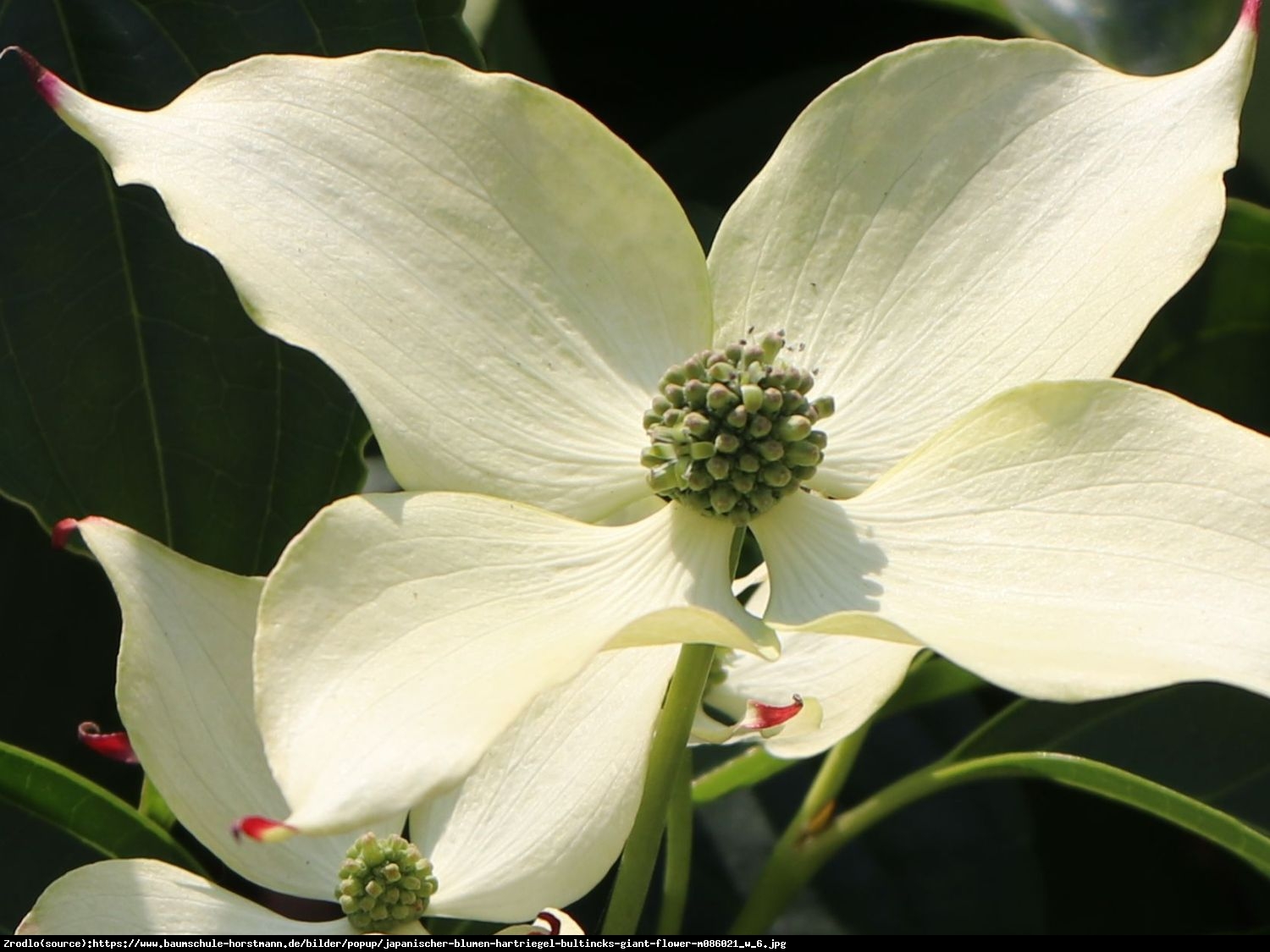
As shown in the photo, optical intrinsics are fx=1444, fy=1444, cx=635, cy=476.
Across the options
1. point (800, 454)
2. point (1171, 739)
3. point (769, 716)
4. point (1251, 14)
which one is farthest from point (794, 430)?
point (1171, 739)

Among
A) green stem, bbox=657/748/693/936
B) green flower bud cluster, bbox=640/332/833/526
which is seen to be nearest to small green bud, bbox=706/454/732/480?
green flower bud cluster, bbox=640/332/833/526

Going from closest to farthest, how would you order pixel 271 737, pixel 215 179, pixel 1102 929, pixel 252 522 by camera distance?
pixel 271 737 → pixel 215 179 → pixel 252 522 → pixel 1102 929

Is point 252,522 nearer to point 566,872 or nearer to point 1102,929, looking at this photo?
point 566,872

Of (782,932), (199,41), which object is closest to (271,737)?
(199,41)

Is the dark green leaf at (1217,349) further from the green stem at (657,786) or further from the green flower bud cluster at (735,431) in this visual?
the green stem at (657,786)

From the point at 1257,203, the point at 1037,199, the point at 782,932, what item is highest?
the point at 1257,203

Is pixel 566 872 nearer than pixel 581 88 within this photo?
Yes

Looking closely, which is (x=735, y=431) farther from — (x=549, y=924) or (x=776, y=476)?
(x=549, y=924)

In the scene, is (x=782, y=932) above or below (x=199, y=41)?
below
